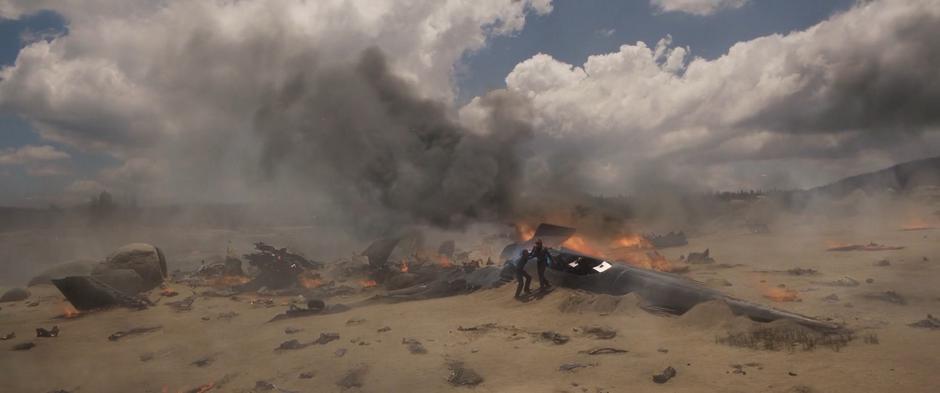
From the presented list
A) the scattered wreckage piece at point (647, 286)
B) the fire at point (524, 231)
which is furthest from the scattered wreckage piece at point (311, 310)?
the fire at point (524, 231)

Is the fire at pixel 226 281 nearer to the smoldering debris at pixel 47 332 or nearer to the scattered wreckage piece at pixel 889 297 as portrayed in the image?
the smoldering debris at pixel 47 332

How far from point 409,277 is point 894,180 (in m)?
67.6

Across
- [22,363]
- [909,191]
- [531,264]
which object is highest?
[909,191]

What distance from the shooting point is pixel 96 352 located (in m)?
13.1

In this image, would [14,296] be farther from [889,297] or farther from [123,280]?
[889,297]

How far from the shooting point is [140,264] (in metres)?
23.7

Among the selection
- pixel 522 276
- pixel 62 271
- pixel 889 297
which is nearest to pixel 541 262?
pixel 522 276

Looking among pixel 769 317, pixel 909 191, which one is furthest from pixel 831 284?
pixel 909 191

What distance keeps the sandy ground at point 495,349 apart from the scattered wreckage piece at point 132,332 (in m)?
0.26

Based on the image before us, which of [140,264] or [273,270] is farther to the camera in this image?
[273,270]

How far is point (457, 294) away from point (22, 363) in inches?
485

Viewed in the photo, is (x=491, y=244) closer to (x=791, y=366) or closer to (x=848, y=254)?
(x=848, y=254)

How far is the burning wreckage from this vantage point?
13.2m

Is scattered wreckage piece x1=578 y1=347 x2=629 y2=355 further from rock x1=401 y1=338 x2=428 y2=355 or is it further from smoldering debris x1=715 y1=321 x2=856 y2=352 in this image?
rock x1=401 y1=338 x2=428 y2=355
